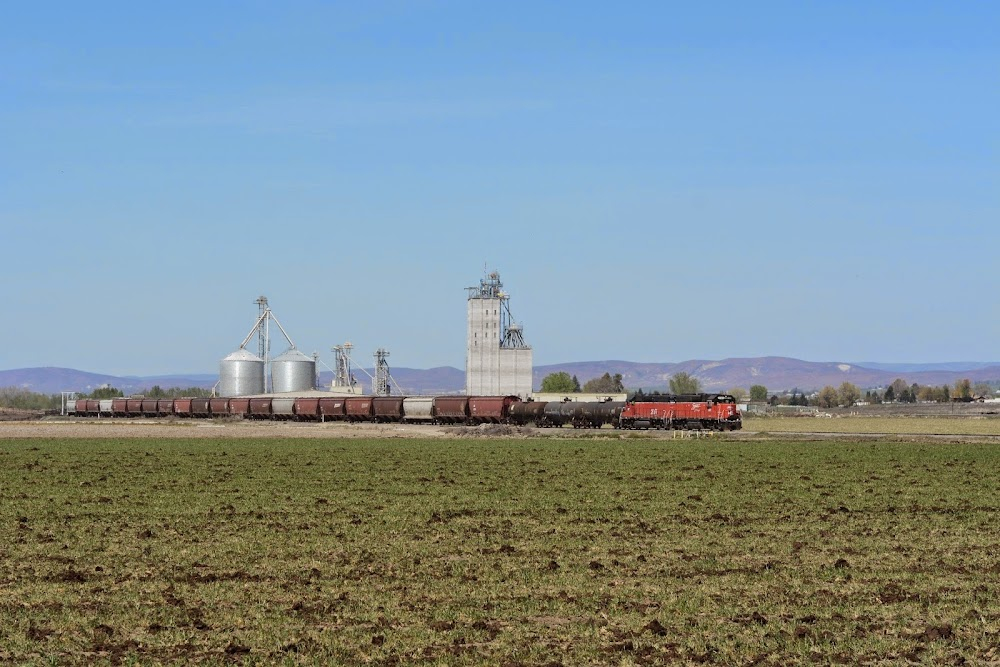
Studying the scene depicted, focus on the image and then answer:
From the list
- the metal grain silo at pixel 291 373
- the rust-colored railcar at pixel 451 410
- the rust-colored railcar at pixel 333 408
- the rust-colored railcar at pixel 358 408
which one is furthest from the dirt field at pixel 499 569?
the metal grain silo at pixel 291 373

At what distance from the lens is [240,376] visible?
17375 cm

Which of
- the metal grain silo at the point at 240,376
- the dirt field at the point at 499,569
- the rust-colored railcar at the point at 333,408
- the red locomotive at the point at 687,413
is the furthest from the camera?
the metal grain silo at the point at 240,376

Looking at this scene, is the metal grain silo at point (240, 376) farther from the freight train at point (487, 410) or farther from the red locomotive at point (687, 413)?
the red locomotive at point (687, 413)

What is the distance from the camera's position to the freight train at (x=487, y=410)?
9688 cm

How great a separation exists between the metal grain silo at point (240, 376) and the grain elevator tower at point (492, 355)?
32290 mm

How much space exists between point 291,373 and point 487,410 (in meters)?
72.3

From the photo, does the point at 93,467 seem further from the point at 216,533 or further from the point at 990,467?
the point at 990,467

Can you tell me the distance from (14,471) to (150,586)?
29894mm

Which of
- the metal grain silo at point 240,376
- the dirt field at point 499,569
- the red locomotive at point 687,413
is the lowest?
the dirt field at point 499,569

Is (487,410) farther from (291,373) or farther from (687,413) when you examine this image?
(291,373)

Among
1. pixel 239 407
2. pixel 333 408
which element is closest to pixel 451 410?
pixel 333 408

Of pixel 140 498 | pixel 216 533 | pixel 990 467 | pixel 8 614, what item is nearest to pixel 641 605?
pixel 8 614

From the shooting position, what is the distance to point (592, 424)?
103m

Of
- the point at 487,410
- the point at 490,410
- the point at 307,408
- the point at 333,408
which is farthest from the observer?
the point at 307,408
